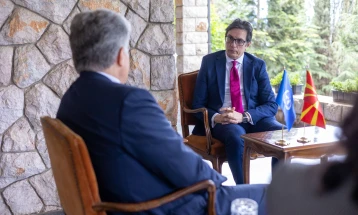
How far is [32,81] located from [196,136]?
1208 mm

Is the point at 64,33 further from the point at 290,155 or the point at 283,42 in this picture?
the point at 283,42

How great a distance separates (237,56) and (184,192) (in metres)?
1.88

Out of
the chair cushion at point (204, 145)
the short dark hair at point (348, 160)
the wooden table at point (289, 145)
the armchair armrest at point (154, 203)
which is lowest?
the chair cushion at point (204, 145)

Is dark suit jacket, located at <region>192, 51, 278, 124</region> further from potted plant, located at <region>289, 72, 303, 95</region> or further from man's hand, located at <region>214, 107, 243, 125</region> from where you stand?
potted plant, located at <region>289, 72, 303, 95</region>

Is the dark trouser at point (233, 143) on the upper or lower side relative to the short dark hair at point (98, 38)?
lower

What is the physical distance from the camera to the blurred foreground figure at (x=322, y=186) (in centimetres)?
93

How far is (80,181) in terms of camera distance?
1.66 m

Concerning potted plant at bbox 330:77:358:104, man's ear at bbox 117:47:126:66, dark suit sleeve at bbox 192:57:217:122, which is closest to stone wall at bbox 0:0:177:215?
dark suit sleeve at bbox 192:57:217:122

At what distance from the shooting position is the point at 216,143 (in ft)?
10.6

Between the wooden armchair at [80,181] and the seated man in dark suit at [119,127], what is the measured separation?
0.05m

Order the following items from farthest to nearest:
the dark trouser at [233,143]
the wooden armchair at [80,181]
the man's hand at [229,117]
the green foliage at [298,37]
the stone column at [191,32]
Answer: the green foliage at [298,37], the stone column at [191,32], the man's hand at [229,117], the dark trouser at [233,143], the wooden armchair at [80,181]

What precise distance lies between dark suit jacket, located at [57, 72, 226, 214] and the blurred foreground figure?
1.94 feet

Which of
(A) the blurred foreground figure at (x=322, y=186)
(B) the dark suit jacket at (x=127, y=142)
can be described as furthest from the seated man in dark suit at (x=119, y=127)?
(A) the blurred foreground figure at (x=322, y=186)

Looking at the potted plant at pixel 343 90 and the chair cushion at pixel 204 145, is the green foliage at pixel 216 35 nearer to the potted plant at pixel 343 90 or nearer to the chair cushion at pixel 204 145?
the potted plant at pixel 343 90
